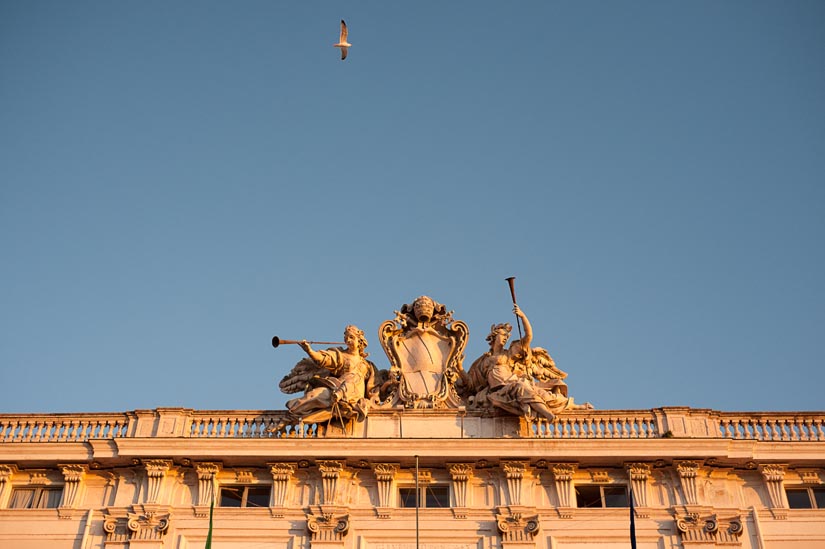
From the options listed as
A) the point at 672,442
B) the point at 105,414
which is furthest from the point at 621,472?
the point at 105,414

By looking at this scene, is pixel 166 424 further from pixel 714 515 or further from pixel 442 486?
pixel 714 515

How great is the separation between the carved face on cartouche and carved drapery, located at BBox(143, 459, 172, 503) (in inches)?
316

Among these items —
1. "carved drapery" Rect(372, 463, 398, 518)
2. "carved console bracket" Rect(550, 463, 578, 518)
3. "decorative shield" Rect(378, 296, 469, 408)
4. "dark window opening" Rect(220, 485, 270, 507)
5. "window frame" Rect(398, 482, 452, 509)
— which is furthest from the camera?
"decorative shield" Rect(378, 296, 469, 408)

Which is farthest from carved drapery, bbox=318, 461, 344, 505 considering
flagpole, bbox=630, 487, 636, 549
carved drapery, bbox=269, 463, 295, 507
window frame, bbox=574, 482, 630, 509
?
flagpole, bbox=630, 487, 636, 549

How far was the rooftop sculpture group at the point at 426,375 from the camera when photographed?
105ft

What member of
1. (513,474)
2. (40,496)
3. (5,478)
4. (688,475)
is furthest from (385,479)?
(5,478)

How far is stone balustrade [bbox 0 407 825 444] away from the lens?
104 ft

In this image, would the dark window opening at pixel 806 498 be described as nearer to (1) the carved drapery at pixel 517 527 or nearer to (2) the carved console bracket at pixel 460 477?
(1) the carved drapery at pixel 517 527

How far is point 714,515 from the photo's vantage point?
30.0 m

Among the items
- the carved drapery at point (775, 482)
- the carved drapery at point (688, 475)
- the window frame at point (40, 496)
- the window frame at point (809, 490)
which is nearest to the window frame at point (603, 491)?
the carved drapery at point (688, 475)

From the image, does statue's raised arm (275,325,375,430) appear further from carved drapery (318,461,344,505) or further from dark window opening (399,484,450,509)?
dark window opening (399,484,450,509)

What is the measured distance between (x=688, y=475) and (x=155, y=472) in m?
13.6

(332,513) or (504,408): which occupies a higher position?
(504,408)

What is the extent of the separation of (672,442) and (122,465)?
46.5 feet
